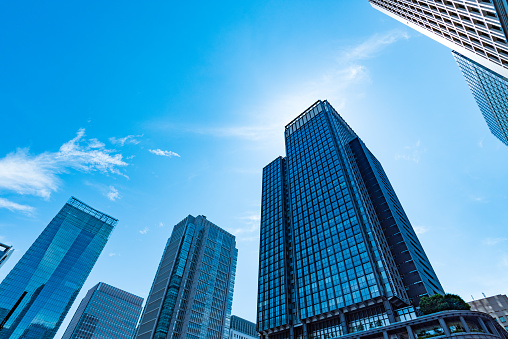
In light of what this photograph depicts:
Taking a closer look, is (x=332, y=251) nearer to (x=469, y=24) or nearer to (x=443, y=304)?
(x=443, y=304)

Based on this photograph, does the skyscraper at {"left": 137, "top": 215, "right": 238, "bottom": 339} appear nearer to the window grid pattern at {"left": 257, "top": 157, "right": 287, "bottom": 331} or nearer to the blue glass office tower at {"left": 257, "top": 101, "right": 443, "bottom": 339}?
the window grid pattern at {"left": 257, "top": 157, "right": 287, "bottom": 331}

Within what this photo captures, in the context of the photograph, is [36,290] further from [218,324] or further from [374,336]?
[374,336]

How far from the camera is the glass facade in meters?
100

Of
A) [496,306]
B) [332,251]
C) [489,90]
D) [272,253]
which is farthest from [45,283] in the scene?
[489,90]

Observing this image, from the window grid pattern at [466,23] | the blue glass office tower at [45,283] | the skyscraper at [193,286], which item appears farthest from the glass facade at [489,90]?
the blue glass office tower at [45,283]

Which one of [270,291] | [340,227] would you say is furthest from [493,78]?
[270,291]

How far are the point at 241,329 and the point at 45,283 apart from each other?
406 feet

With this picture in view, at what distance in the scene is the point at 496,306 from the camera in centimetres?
10019

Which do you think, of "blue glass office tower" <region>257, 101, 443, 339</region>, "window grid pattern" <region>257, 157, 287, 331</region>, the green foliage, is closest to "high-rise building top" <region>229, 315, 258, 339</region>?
"window grid pattern" <region>257, 157, 287, 331</region>

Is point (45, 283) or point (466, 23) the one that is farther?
point (45, 283)

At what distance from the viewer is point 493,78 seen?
101 metres

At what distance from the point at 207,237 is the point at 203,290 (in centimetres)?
2859

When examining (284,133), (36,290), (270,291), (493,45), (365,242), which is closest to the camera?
(493,45)

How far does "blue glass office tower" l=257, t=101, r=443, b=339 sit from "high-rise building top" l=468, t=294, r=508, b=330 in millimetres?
30452
